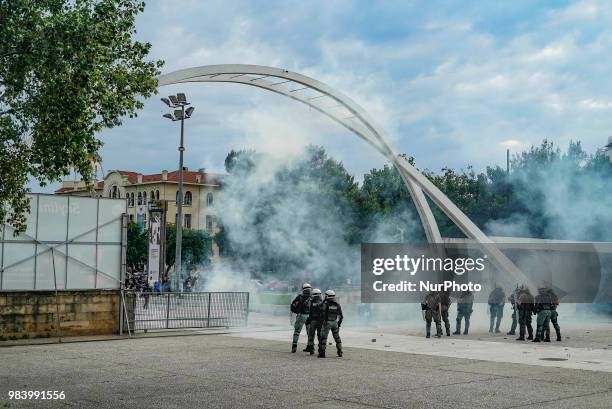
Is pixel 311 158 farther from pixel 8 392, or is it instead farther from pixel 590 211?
pixel 8 392

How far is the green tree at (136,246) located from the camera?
7331cm

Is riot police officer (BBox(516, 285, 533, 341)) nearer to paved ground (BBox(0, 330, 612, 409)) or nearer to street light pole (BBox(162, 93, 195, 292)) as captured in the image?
paved ground (BBox(0, 330, 612, 409))

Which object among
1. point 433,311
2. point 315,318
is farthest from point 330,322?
point 433,311

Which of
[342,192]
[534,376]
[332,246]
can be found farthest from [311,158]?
[534,376]

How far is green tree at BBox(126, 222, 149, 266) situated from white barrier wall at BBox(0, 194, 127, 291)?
5152 centimetres

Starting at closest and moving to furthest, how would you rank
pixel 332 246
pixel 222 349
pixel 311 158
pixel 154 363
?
pixel 154 363 < pixel 222 349 < pixel 332 246 < pixel 311 158

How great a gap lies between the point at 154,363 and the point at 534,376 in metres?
7.62

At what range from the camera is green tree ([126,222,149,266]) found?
241ft

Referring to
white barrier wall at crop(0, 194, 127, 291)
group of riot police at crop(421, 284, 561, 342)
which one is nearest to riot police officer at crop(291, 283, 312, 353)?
group of riot police at crop(421, 284, 561, 342)

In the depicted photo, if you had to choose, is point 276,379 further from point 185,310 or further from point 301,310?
point 185,310

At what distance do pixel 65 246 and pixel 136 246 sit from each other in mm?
56928

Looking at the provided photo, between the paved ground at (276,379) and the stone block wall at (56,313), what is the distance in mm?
1365

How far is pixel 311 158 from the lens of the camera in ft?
176

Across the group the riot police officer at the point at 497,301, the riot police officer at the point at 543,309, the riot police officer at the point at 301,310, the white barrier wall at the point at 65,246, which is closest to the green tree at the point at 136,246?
the white barrier wall at the point at 65,246
